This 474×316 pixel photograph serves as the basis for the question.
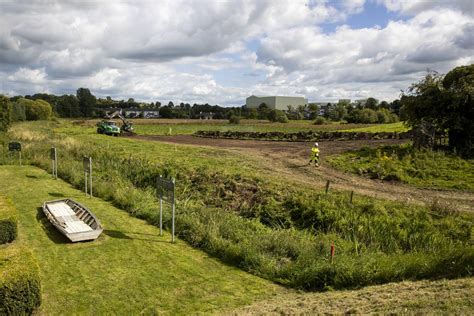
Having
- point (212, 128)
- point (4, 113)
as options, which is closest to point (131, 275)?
point (4, 113)

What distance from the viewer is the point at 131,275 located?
9672mm

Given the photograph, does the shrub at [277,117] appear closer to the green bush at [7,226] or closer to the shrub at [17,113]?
the shrub at [17,113]

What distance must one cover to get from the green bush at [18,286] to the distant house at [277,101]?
478 ft

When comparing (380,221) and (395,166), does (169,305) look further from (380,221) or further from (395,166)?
(395,166)

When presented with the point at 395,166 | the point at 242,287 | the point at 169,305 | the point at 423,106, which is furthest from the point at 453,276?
the point at 423,106

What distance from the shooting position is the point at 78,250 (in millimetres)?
11172

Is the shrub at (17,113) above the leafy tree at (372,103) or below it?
Answer: below

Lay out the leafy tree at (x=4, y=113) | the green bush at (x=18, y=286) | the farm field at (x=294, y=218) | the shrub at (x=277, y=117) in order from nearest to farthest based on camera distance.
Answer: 1. the green bush at (x=18, y=286)
2. the farm field at (x=294, y=218)
3. the leafy tree at (x=4, y=113)
4. the shrub at (x=277, y=117)

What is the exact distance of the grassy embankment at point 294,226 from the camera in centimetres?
913

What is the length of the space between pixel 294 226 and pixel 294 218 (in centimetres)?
55

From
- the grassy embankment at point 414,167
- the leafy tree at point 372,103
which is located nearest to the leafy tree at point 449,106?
the grassy embankment at point 414,167

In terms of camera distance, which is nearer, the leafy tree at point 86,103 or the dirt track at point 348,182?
the dirt track at point 348,182

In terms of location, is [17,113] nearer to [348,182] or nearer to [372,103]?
[348,182]

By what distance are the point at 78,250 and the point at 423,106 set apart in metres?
25.1
